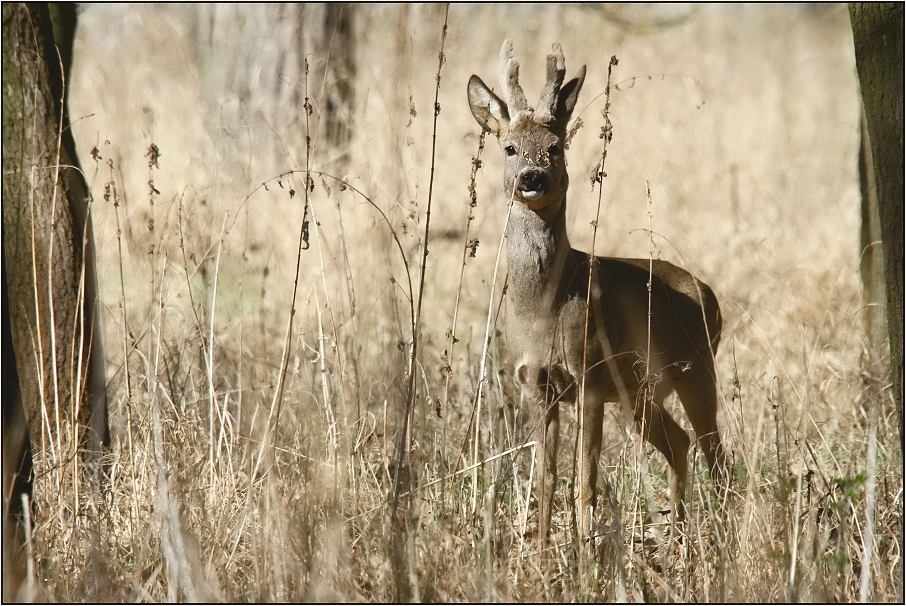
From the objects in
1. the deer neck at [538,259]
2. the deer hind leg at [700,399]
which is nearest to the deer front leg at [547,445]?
the deer neck at [538,259]

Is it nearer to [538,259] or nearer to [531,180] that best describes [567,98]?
[531,180]

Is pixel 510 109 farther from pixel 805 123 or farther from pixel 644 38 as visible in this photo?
pixel 644 38

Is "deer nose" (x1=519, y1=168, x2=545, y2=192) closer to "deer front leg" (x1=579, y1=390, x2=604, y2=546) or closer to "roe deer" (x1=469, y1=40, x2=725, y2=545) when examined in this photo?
"roe deer" (x1=469, y1=40, x2=725, y2=545)

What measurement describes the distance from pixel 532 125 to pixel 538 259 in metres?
0.59

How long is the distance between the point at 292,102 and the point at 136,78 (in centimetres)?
310

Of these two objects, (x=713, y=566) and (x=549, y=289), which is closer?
(x=713, y=566)

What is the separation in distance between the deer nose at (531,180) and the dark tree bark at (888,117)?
1277 millimetres

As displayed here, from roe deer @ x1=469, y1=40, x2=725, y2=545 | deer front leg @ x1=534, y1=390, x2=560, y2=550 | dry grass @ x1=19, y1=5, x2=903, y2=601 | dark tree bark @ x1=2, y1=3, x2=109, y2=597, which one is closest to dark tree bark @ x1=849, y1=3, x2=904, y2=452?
dry grass @ x1=19, y1=5, x2=903, y2=601

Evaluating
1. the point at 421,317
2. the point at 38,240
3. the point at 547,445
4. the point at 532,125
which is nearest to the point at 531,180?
the point at 532,125

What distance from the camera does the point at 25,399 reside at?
3.61m

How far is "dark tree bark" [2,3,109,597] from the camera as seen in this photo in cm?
345

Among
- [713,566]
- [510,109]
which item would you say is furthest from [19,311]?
[713,566]

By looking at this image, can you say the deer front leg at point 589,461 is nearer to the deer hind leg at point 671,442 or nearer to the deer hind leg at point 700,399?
the deer hind leg at point 671,442

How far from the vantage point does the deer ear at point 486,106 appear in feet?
13.6
